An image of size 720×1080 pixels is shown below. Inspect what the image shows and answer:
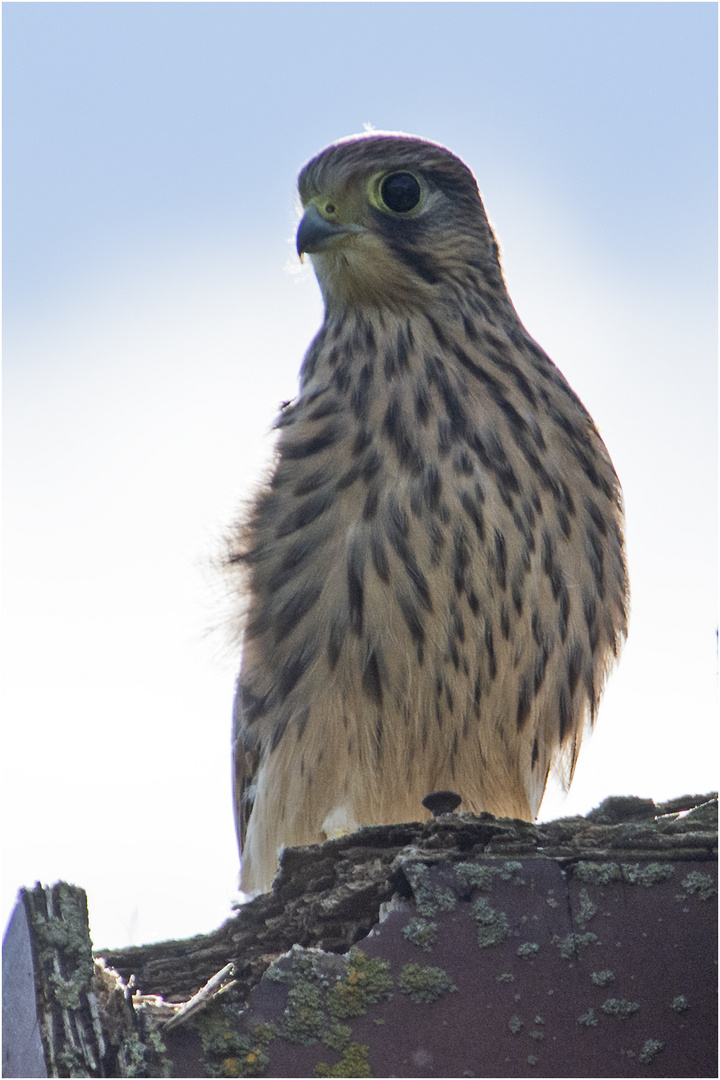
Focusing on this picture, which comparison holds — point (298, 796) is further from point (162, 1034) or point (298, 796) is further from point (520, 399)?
point (162, 1034)

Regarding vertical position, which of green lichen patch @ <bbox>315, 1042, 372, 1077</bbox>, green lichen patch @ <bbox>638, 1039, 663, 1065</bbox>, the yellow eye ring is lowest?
green lichen patch @ <bbox>315, 1042, 372, 1077</bbox>

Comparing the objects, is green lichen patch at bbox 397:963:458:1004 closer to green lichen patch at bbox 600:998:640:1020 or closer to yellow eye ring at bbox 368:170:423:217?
green lichen patch at bbox 600:998:640:1020

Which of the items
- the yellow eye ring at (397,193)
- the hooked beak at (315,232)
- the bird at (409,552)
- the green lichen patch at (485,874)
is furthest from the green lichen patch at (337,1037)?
the yellow eye ring at (397,193)

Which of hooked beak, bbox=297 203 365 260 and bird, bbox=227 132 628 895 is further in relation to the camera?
hooked beak, bbox=297 203 365 260

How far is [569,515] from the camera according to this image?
3539 mm

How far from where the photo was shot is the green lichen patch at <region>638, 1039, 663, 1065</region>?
170 centimetres

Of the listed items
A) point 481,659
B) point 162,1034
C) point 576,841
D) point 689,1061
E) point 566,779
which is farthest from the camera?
point 566,779

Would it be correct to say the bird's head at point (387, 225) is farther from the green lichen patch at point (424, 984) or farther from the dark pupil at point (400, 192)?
the green lichen patch at point (424, 984)

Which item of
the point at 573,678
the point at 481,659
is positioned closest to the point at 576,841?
the point at 481,659

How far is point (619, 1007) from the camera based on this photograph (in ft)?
5.69

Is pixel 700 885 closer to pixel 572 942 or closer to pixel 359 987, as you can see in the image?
pixel 572 942

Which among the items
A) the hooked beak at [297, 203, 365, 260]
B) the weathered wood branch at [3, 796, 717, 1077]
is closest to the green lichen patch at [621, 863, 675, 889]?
the weathered wood branch at [3, 796, 717, 1077]

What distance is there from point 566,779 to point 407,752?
687 mm

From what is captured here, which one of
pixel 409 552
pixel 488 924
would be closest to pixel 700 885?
pixel 488 924
